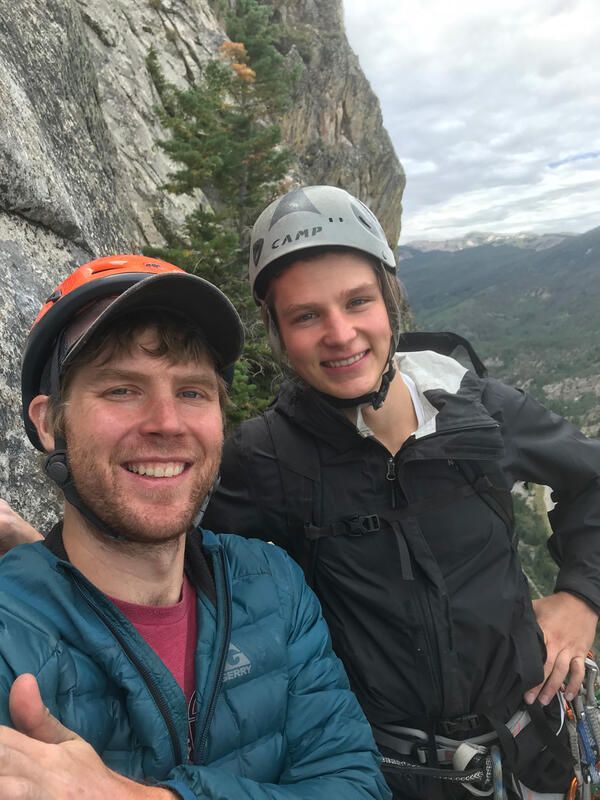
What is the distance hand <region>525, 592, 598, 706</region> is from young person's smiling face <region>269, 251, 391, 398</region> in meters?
1.96

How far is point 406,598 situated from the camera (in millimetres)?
2668

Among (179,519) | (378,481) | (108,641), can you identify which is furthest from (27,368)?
(378,481)

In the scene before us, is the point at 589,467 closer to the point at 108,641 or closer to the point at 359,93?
the point at 108,641

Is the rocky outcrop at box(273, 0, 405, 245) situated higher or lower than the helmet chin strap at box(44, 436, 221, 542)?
higher

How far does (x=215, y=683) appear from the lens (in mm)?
1980

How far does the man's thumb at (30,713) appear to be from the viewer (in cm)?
128

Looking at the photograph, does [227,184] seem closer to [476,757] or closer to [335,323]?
[335,323]

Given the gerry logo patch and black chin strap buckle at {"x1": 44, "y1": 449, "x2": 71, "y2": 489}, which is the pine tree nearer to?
black chin strap buckle at {"x1": 44, "y1": 449, "x2": 71, "y2": 489}

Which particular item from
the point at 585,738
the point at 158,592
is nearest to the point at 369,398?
the point at 158,592

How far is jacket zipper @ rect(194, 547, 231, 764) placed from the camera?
6.27 feet

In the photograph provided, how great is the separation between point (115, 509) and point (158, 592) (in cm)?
43

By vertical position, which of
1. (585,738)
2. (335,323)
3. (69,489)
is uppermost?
(335,323)

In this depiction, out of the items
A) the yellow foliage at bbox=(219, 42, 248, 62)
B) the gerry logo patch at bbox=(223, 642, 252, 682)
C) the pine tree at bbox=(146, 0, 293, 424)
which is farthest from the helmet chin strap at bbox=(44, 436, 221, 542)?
the yellow foliage at bbox=(219, 42, 248, 62)

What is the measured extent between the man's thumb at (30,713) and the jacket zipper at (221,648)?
0.73m
